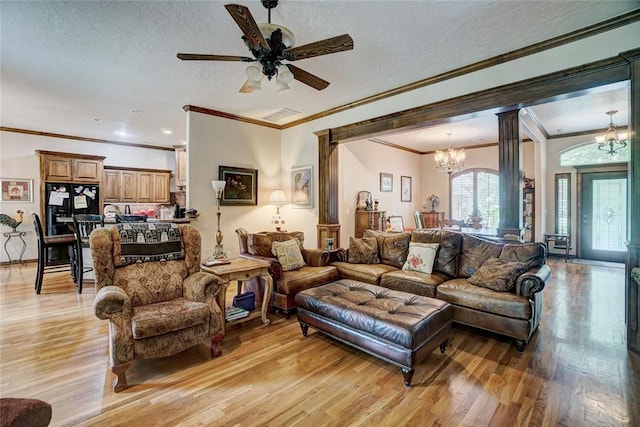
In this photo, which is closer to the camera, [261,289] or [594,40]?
[594,40]

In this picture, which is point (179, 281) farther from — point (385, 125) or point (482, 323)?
point (385, 125)

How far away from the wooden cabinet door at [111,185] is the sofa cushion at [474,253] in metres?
7.86

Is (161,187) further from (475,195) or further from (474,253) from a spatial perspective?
(475,195)

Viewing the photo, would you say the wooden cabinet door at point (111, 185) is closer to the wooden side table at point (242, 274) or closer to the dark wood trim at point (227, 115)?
the dark wood trim at point (227, 115)

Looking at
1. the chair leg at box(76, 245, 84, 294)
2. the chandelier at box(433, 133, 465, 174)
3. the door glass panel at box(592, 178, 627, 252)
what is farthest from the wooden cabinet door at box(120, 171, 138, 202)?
the door glass panel at box(592, 178, 627, 252)

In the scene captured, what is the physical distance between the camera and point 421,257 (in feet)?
12.1

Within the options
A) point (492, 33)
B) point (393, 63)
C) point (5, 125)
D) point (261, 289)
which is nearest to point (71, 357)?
point (261, 289)

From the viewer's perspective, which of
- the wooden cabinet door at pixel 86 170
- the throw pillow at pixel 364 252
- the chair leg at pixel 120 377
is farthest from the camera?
the wooden cabinet door at pixel 86 170

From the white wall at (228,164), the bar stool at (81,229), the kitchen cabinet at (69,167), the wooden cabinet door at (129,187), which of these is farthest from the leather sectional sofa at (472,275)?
the kitchen cabinet at (69,167)

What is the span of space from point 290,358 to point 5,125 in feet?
25.9

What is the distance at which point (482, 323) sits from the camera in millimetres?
2873

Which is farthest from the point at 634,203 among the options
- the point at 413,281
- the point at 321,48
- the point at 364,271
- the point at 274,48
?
the point at 274,48

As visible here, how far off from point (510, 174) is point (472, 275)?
1.52 meters

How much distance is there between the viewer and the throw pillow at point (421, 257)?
3611 millimetres
